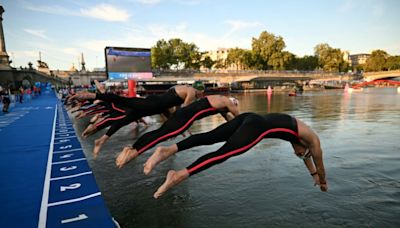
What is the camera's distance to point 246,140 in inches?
117

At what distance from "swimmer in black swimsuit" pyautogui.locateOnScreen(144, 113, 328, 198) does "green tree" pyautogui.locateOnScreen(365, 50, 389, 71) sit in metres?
123

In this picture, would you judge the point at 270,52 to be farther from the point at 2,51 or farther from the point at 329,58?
the point at 2,51

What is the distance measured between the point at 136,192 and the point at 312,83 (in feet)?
253

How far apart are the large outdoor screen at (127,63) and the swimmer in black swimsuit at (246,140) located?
2982 cm

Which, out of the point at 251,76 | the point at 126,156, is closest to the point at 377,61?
the point at 251,76

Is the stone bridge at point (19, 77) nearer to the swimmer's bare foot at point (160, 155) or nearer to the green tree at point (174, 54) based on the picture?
the green tree at point (174, 54)

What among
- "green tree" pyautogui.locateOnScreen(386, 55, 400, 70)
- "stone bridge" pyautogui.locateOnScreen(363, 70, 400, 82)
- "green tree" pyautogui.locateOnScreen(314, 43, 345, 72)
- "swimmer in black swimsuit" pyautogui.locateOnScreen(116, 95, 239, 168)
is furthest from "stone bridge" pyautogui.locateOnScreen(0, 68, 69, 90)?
"green tree" pyautogui.locateOnScreen(386, 55, 400, 70)

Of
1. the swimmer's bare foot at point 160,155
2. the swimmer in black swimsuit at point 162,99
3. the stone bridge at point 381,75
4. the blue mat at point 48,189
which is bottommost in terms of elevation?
the blue mat at point 48,189

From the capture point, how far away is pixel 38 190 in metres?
4.20

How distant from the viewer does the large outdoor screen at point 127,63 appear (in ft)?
101

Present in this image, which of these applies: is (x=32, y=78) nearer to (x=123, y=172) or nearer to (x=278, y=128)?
(x=123, y=172)

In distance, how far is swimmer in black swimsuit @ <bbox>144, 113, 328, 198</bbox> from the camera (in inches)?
115

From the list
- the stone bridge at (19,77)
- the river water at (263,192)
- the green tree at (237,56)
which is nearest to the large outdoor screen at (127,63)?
the stone bridge at (19,77)

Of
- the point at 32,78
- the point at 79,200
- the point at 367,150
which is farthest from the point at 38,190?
the point at 32,78
